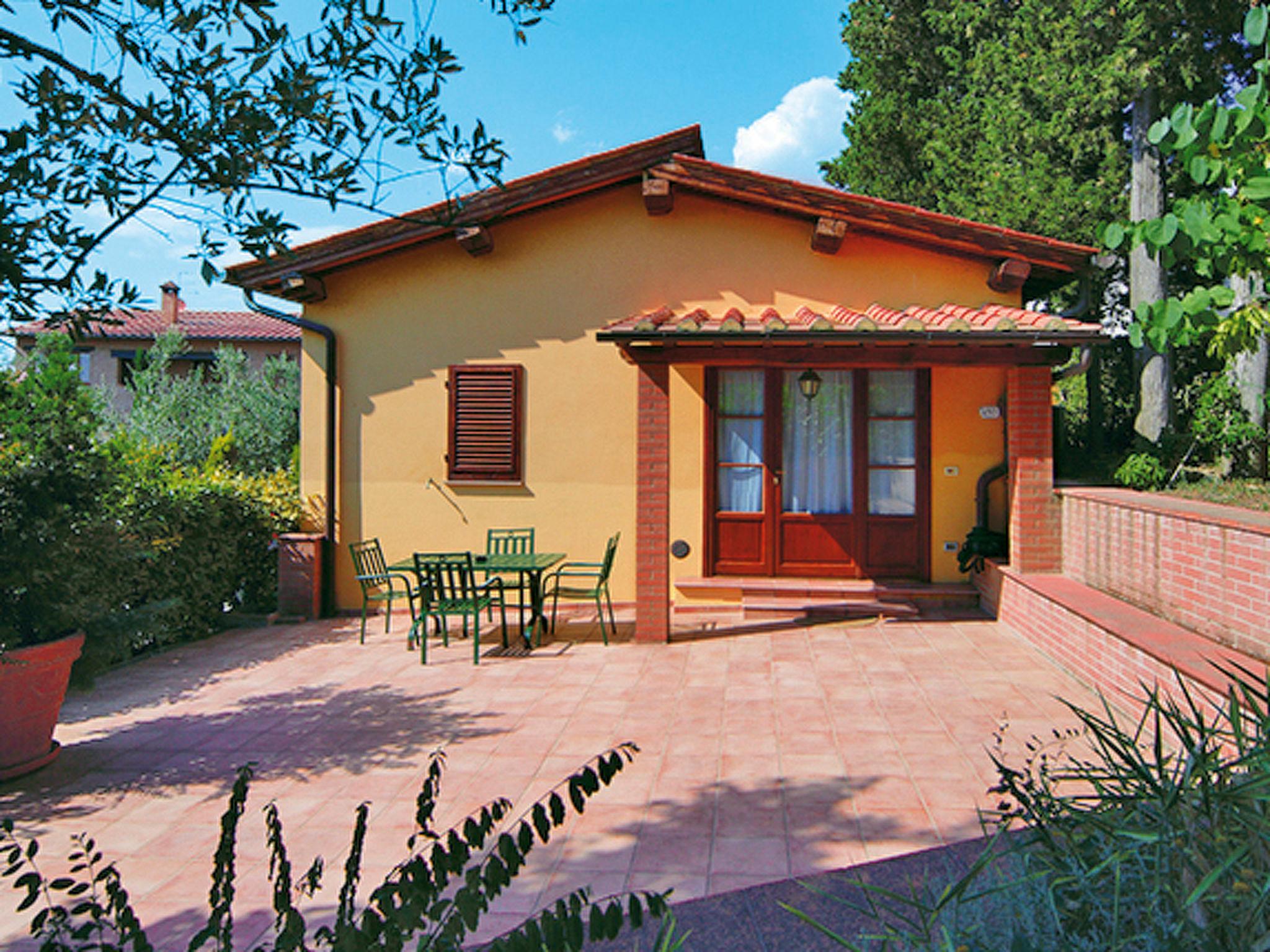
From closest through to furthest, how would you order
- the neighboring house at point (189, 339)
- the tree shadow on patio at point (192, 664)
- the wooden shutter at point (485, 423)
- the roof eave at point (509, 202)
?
the tree shadow on patio at point (192, 664) < the roof eave at point (509, 202) < the wooden shutter at point (485, 423) < the neighboring house at point (189, 339)

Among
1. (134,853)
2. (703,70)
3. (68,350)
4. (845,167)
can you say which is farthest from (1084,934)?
(845,167)

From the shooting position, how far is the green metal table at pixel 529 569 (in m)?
7.34

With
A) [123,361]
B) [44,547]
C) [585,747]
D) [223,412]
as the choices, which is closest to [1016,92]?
[585,747]

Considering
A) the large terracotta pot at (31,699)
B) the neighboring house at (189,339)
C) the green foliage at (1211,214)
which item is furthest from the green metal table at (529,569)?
the neighboring house at (189,339)

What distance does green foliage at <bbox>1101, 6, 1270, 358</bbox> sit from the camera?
8.02 feet

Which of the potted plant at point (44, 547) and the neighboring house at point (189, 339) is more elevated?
the neighboring house at point (189, 339)

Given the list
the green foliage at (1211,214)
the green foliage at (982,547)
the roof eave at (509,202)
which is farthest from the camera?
the roof eave at (509,202)

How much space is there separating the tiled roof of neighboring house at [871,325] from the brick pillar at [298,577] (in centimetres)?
417

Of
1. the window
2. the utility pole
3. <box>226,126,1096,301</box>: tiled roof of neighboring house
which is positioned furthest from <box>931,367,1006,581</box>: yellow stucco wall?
the window

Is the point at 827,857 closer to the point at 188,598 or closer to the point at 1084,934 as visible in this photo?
the point at 1084,934

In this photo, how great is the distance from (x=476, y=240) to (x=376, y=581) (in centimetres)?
366

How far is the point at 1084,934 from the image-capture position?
6.83 feet

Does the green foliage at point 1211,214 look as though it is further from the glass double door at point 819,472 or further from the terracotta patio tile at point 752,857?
the glass double door at point 819,472

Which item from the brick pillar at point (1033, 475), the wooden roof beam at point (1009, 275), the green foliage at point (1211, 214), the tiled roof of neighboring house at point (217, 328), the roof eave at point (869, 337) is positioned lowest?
the brick pillar at point (1033, 475)
